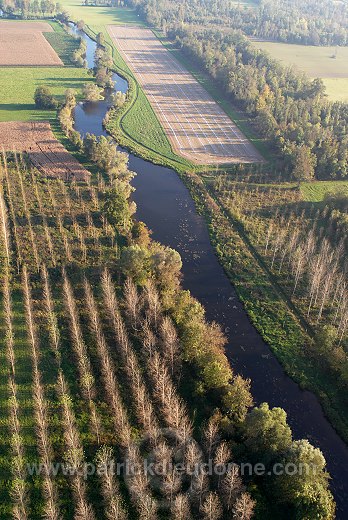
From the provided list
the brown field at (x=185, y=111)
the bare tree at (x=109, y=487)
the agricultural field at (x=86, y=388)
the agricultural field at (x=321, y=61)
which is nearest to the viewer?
the bare tree at (x=109, y=487)

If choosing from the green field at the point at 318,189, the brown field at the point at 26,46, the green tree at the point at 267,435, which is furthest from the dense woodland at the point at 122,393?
the brown field at the point at 26,46

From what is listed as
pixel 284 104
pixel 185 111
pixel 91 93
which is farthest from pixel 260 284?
pixel 91 93

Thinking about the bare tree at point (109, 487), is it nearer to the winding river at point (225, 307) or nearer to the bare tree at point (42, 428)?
the bare tree at point (42, 428)

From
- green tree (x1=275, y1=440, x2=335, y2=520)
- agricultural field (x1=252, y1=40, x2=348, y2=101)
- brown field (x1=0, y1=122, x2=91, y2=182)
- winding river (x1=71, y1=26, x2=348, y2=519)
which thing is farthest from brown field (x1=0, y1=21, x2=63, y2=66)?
green tree (x1=275, y1=440, x2=335, y2=520)

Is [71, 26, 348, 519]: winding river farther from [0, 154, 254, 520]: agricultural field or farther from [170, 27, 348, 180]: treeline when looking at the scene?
[170, 27, 348, 180]: treeline

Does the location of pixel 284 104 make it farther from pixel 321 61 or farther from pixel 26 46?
pixel 26 46

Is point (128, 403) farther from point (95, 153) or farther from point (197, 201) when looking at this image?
point (95, 153)
